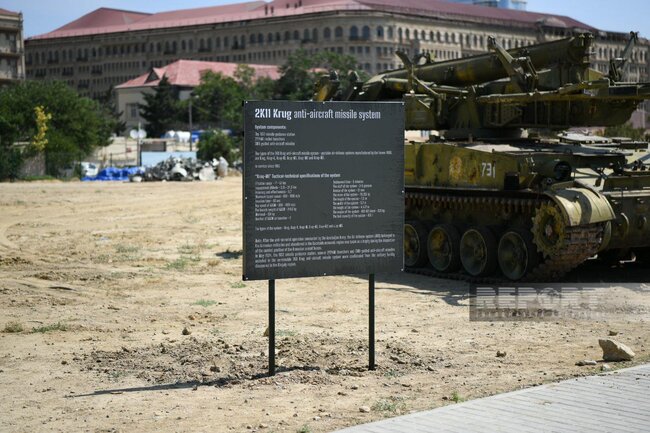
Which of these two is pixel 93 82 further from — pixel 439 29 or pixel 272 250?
pixel 272 250

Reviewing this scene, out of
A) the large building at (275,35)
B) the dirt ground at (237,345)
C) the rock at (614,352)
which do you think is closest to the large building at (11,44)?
the large building at (275,35)

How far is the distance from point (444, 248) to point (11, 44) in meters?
84.6

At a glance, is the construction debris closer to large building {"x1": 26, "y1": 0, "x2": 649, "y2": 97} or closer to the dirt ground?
the dirt ground

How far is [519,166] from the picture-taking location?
1669 centimetres

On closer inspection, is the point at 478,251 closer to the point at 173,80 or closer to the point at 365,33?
the point at 173,80

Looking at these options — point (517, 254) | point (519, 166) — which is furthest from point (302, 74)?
point (519, 166)

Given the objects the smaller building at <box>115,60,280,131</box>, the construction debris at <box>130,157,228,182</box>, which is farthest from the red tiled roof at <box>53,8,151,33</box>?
the construction debris at <box>130,157,228,182</box>

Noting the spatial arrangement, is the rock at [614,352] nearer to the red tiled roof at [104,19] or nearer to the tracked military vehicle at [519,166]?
the tracked military vehicle at [519,166]

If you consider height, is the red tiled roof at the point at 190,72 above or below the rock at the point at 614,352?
above

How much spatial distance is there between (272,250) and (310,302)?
17.8 feet

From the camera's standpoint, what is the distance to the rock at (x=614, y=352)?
1102 centimetres

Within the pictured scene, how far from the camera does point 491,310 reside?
48.3 feet

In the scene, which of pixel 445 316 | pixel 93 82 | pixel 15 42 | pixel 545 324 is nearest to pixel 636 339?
pixel 545 324

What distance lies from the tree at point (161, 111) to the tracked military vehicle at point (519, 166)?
8142cm
